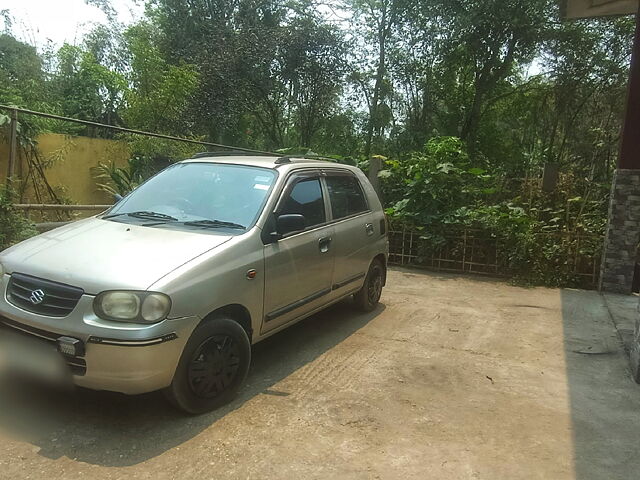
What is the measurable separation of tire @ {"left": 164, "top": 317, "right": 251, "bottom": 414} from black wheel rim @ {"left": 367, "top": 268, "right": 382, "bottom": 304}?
2657 mm

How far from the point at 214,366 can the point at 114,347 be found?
2.32 ft

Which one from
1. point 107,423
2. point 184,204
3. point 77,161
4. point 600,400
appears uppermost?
point 77,161

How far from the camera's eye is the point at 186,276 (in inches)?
125

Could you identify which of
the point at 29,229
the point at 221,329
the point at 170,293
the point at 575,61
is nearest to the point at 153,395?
the point at 221,329

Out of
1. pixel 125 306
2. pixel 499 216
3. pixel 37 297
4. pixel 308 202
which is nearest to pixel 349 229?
pixel 308 202

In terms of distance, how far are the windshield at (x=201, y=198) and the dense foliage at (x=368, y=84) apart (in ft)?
20.4

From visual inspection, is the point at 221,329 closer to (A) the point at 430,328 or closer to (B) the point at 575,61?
(A) the point at 430,328

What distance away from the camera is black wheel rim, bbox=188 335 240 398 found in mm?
3281

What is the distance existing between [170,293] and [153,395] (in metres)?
1.02

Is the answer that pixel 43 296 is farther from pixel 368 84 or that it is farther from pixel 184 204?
pixel 368 84

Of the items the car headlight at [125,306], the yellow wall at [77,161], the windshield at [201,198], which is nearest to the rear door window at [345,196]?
the windshield at [201,198]

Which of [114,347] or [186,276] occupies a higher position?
[186,276]

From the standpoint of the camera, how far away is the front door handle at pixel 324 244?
4.60 m

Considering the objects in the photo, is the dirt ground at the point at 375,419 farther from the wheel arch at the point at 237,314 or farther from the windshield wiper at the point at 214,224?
the windshield wiper at the point at 214,224
